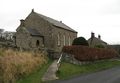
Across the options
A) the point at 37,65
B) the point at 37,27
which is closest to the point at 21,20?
the point at 37,27

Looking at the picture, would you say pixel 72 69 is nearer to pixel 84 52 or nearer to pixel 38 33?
pixel 84 52

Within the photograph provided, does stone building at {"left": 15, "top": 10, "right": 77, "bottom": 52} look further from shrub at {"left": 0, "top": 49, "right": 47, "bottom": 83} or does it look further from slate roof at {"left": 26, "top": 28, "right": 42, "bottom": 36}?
shrub at {"left": 0, "top": 49, "right": 47, "bottom": 83}

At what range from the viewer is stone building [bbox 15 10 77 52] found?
2124 inches

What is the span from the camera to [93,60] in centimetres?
4909

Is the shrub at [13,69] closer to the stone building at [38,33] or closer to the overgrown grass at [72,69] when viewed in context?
the overgrown grass at [72,69]

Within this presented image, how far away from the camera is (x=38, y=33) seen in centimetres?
5762

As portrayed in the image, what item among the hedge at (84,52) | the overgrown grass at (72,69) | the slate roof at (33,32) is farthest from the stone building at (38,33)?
the overgrown grass at (72,69)

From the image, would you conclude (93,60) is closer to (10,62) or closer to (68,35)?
(68,35)

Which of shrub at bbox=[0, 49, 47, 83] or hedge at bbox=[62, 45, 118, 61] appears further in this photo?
hedge at bbox=[62, 45, 118, 61]

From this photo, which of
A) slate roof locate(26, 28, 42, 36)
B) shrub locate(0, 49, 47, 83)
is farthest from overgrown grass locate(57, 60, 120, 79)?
slate roof locate(26, 28, 42, 36)

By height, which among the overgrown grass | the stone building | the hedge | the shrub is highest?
the stone building

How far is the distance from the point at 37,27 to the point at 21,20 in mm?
4106

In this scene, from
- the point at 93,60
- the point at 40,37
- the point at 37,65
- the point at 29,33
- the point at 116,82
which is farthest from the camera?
the point at 40,37

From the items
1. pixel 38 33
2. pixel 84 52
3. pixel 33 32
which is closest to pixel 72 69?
pixel 84 52
